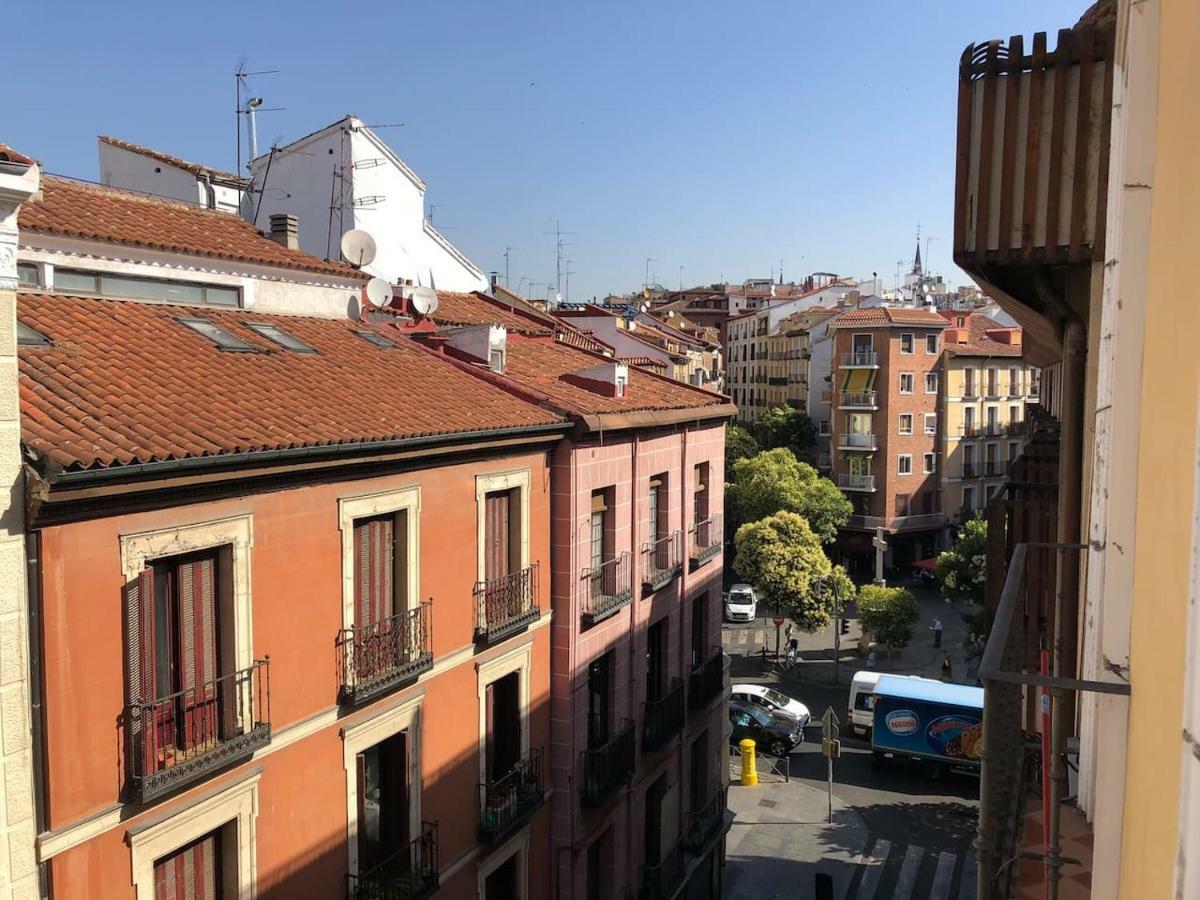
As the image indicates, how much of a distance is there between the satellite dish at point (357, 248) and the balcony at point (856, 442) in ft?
141

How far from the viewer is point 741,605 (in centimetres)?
4412

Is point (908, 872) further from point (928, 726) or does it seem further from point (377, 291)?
point (377, 291)

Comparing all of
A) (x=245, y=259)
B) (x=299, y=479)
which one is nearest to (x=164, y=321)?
(x=245, y=259)

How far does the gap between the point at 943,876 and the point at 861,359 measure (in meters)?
36.4

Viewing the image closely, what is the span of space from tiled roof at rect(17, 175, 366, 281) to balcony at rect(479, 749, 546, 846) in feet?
25.2

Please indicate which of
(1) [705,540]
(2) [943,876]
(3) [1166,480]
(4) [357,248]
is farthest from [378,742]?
(2) [943,876]

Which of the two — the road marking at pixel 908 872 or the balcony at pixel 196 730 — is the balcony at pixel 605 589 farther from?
the road marking at pixel 908 872

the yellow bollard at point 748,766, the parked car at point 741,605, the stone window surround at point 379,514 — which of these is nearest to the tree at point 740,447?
the parked car at point 741,605

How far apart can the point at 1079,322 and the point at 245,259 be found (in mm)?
10128

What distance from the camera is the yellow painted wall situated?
108 inches

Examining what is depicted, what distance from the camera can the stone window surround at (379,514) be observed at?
10547mm

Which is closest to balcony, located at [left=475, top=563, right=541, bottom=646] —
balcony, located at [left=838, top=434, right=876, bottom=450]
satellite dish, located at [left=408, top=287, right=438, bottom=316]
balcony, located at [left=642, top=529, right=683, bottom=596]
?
balcony, located at [left=642, top=529, right=683, bottom=596]

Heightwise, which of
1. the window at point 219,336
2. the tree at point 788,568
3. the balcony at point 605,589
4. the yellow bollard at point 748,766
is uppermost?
the window at point 219,336

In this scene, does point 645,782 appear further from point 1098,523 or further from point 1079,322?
point 1098,523
